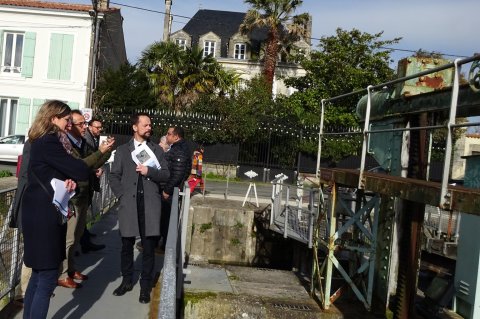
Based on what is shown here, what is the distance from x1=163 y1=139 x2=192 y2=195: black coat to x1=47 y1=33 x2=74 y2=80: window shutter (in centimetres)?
1981

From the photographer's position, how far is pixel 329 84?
28.0m

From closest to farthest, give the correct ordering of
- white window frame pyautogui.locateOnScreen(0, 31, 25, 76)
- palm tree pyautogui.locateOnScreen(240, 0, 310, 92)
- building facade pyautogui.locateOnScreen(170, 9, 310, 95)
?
1. white window frame pyautogui.locateOnScreen(0, 31, 25, 76)
2. palm tree pyautogui.locateOnScreen(240, 0, 310, 92)
3. building facade pyautogui.locateOnScreen(170, 9, 310, 95)

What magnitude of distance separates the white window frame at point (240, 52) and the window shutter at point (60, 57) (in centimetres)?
2054

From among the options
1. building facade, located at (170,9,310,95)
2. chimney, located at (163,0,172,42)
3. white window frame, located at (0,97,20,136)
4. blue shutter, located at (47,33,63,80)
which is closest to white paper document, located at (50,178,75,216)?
blue shutter, located at (47,33,63,80)

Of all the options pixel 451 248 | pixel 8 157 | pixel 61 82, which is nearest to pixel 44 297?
pixel 451 248

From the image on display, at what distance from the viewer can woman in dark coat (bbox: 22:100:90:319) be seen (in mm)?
3582

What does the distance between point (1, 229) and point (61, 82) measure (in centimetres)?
2106

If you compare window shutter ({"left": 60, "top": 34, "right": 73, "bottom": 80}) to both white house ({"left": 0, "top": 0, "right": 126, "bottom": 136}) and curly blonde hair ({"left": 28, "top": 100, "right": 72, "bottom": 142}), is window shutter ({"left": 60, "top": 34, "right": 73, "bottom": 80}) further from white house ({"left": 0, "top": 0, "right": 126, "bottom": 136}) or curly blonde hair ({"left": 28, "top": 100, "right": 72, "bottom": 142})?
curly blonde hair ({"left": 28, "top": 100, "right": 72, "bottom": 142})

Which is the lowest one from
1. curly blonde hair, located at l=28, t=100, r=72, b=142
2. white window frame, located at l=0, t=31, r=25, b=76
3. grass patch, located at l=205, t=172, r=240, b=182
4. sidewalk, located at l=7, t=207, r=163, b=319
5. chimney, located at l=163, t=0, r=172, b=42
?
sidewalk, located at l=7, t=207, r=163, b=319

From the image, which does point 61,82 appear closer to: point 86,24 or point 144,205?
point 86,24

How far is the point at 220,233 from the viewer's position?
A: 12797 mm

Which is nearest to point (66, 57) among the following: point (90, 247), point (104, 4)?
point (104, 4)

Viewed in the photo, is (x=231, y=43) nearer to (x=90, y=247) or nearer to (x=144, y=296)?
(x=90, y=247)

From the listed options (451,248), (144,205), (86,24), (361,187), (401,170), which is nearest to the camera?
(144,205)
